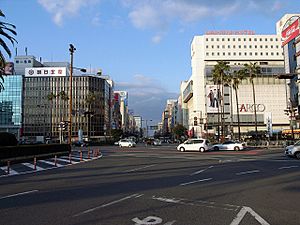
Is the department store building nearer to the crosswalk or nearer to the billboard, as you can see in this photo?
the billboard

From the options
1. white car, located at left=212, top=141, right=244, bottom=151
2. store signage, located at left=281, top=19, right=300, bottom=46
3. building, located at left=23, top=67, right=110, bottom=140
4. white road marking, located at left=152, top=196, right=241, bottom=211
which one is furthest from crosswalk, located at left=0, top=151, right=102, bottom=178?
building, located at left=23, top=67, right=110, bottom=140

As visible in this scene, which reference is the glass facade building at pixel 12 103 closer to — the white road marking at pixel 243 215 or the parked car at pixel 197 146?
the parked car at pixel 197 146

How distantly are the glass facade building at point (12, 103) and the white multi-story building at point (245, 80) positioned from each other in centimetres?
6803

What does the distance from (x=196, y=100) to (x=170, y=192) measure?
113 metres

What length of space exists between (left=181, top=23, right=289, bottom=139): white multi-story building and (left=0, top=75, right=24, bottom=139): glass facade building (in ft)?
223

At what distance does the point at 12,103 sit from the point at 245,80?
89265 mm

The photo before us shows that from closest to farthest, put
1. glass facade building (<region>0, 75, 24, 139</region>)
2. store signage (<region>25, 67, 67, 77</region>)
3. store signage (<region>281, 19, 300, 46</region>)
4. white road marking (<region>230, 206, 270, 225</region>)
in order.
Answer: white road marking (<region>230, 206, 270, 225</region>), store signage (<region>281, 19, 300, 46</region>), glass facade building (<region>0, 75, 24, 139</region>), store signage (<region>25, 67, 67, 77</region>)

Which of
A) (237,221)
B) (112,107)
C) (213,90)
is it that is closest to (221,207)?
(237,221)

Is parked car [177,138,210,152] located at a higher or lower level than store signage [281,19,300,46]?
lower

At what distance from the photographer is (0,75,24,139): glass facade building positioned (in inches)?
4729

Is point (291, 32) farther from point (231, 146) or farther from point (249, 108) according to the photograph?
point (231, 146)

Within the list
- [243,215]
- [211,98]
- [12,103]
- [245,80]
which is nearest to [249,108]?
[245,80]

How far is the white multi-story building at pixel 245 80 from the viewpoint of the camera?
11556cm

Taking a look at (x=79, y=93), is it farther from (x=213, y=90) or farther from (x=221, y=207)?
(x=221, y=207)
